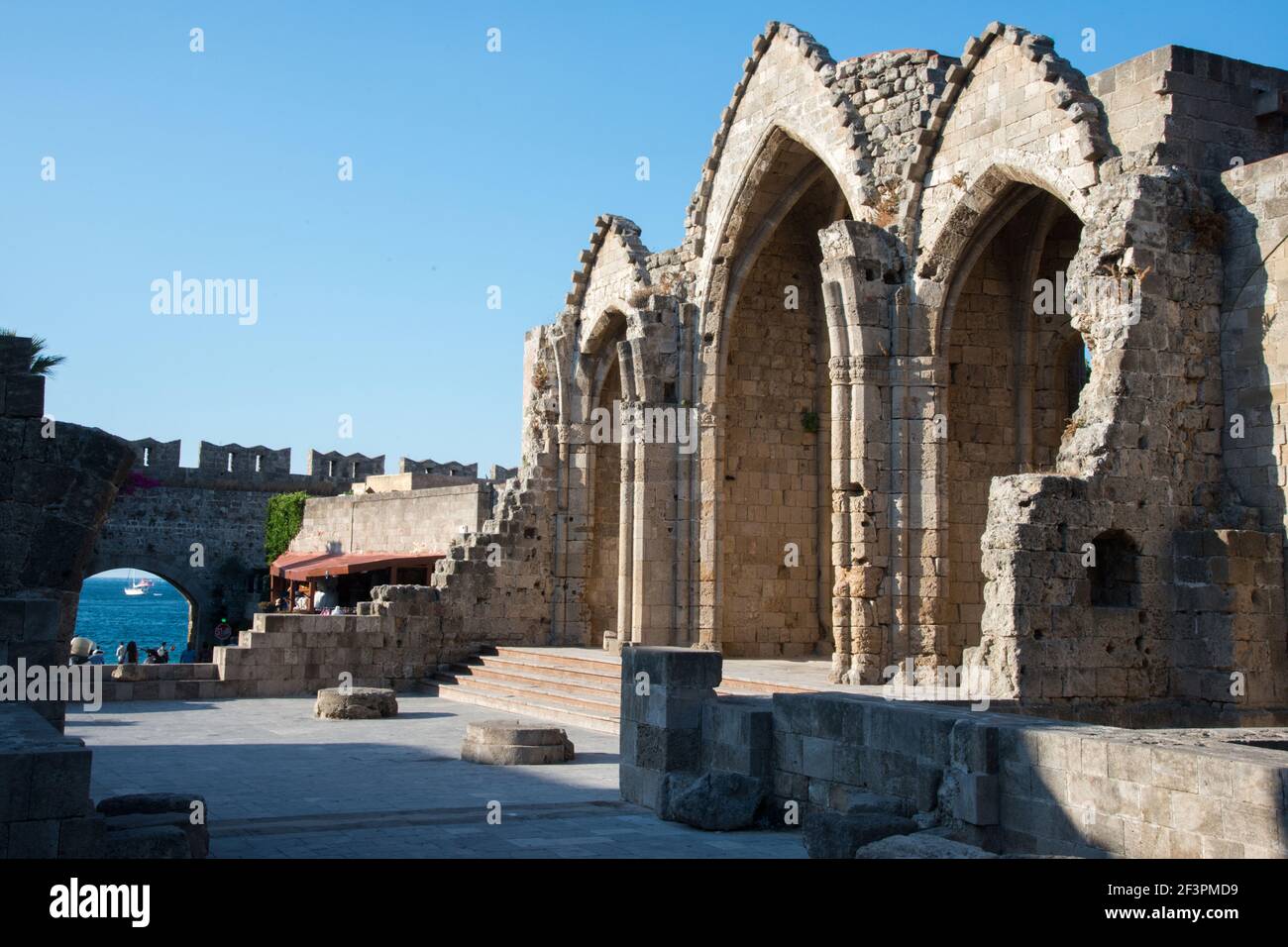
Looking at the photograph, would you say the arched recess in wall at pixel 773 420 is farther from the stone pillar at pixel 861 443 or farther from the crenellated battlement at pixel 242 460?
the crenellated battlement at pixel 242 460

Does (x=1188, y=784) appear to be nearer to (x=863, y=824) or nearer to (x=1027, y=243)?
(x=863, y=824)

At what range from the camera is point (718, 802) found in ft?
26.8

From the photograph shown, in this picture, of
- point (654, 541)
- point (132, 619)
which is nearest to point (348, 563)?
point (654, 541)

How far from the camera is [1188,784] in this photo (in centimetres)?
550

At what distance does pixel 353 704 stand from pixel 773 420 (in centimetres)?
709

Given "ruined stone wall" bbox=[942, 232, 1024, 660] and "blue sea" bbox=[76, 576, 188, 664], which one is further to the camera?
"blue sea" bbox=[76, 576, 188, 664]

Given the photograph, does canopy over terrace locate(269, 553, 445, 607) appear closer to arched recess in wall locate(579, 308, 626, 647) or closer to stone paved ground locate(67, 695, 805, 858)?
arched recess in wall locate(579, 308, 626, 647)

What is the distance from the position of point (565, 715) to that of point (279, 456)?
18539 mm

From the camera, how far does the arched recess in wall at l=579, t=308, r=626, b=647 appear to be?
843 inches

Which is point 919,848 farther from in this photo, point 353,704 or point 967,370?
point 353,704

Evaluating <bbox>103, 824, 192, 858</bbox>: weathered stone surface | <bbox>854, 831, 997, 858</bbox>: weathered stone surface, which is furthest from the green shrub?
<bbox>854, 831, 997, 858</bbox>: weathered stone surface

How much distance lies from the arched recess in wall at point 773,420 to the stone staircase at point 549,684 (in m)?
2.24

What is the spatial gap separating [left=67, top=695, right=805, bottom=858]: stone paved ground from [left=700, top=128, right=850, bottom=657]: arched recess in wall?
4.83m
